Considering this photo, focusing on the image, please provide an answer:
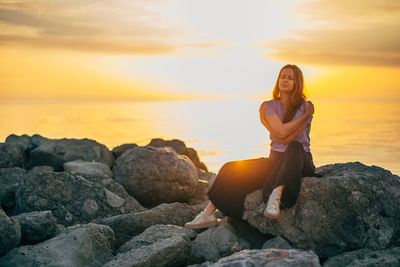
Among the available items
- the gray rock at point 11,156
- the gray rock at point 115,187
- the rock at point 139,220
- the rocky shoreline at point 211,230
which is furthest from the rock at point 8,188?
the rock at point 139,220

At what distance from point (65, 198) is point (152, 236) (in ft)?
7.85

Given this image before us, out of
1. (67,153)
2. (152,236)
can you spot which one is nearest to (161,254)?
(152,236)

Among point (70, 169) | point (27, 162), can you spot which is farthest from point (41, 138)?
point (70, 169)

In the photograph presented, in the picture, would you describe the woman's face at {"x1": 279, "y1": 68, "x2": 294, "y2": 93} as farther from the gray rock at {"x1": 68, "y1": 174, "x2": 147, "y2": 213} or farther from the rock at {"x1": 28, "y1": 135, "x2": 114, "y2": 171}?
the rock at {"x1": 28, "y1": 135, "x2": 114, "y2": 171}

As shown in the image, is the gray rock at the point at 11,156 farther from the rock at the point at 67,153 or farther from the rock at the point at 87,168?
the rock at the point at 87,168

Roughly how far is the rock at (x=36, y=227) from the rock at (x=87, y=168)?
4331 millimetres

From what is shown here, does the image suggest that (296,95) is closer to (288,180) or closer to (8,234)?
(288,180)

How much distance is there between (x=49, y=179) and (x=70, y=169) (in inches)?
98.4

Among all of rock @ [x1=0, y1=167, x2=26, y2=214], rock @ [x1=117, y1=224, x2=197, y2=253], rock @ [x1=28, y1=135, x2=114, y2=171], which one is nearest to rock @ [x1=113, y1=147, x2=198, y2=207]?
rock @ [x1=28, y1=135, x2=114, y2=171]

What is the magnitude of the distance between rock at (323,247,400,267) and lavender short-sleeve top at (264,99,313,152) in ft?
5.64

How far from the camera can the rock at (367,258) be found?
594 cm

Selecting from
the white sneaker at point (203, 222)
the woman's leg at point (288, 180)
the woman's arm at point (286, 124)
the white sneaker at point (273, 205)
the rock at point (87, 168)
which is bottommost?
the white sneaker at point (203, 222)

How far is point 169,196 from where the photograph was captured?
11000mm

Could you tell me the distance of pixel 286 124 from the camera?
23.6ft
